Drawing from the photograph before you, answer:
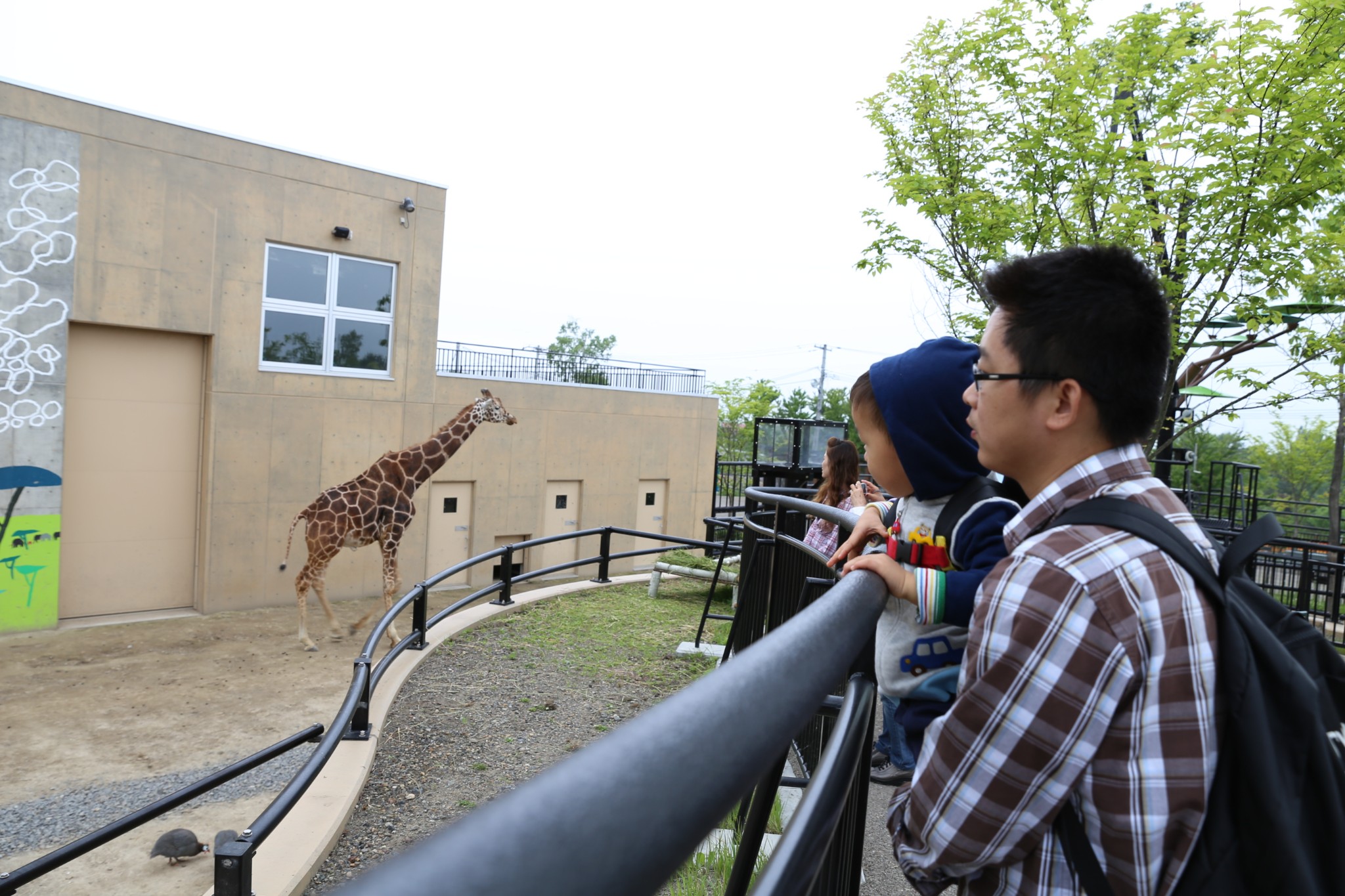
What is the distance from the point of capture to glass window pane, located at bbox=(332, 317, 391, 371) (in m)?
17.0

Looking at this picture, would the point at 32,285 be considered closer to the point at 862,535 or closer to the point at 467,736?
the point at 467,736

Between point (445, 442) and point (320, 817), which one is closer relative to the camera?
point (320, 817)

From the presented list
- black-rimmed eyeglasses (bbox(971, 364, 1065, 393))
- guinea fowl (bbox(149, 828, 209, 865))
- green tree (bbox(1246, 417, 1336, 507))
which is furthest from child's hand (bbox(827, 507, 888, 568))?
green tree (bbox(1246, 417, 1336, 507))

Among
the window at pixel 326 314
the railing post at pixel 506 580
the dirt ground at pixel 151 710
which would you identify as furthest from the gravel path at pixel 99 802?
the window at pixel 326 314

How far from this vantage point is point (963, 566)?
1.79m

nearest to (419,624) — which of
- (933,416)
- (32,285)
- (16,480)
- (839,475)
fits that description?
(839,475)

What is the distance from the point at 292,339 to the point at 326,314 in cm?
80

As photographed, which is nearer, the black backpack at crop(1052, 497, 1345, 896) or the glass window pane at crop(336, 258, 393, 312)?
the black backpack at crop(1052, 497, 1345, 896)

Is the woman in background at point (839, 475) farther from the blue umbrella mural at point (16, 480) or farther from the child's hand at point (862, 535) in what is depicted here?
the blue umbrella mural at point (16, 480)

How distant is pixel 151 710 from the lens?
10.4 m

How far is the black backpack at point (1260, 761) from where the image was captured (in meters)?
0.97

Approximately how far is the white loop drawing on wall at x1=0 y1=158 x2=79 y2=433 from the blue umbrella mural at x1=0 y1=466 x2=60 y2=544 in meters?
0.63

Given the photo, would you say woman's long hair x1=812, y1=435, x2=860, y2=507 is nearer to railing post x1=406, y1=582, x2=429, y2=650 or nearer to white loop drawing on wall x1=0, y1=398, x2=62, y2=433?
railing post x1=406, y1=582, x2=429, y2=650

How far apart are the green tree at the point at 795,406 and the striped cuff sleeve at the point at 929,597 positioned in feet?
188
